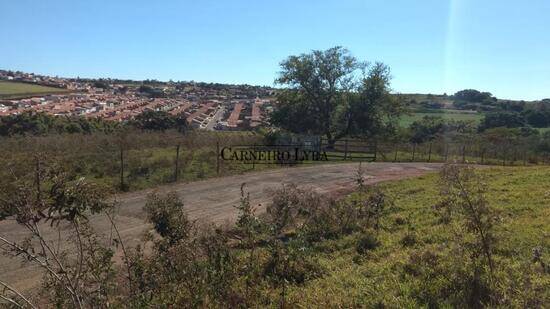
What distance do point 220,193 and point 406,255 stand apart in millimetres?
8747

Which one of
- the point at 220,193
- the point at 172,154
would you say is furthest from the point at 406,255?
the point at 172,154

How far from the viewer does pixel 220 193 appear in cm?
1423

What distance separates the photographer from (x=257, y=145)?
25.1 metres

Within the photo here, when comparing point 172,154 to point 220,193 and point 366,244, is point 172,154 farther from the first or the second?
point 366,244

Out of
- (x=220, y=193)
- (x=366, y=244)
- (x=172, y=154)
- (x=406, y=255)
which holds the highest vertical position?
(x=406, y=255)

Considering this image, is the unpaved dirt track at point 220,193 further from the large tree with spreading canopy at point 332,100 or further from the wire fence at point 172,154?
the large tree with spreading canopy at point 332,100

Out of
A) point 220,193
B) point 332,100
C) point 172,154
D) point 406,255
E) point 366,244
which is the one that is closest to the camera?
point 406,255

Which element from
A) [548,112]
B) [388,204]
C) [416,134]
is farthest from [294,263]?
[548,112]

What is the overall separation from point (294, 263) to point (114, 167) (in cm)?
1195

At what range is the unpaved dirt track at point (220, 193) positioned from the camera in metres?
9.00

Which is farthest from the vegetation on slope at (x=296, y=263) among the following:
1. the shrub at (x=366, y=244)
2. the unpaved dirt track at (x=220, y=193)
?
the unpaved dirt track at (x=220, y=193)

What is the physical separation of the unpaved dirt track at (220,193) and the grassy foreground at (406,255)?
3.65 m

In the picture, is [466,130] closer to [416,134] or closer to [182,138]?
[416,134]

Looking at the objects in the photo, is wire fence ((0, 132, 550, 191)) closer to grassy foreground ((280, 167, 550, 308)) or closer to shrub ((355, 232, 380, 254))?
grassy foreground ((280, 167, 550, 308))
